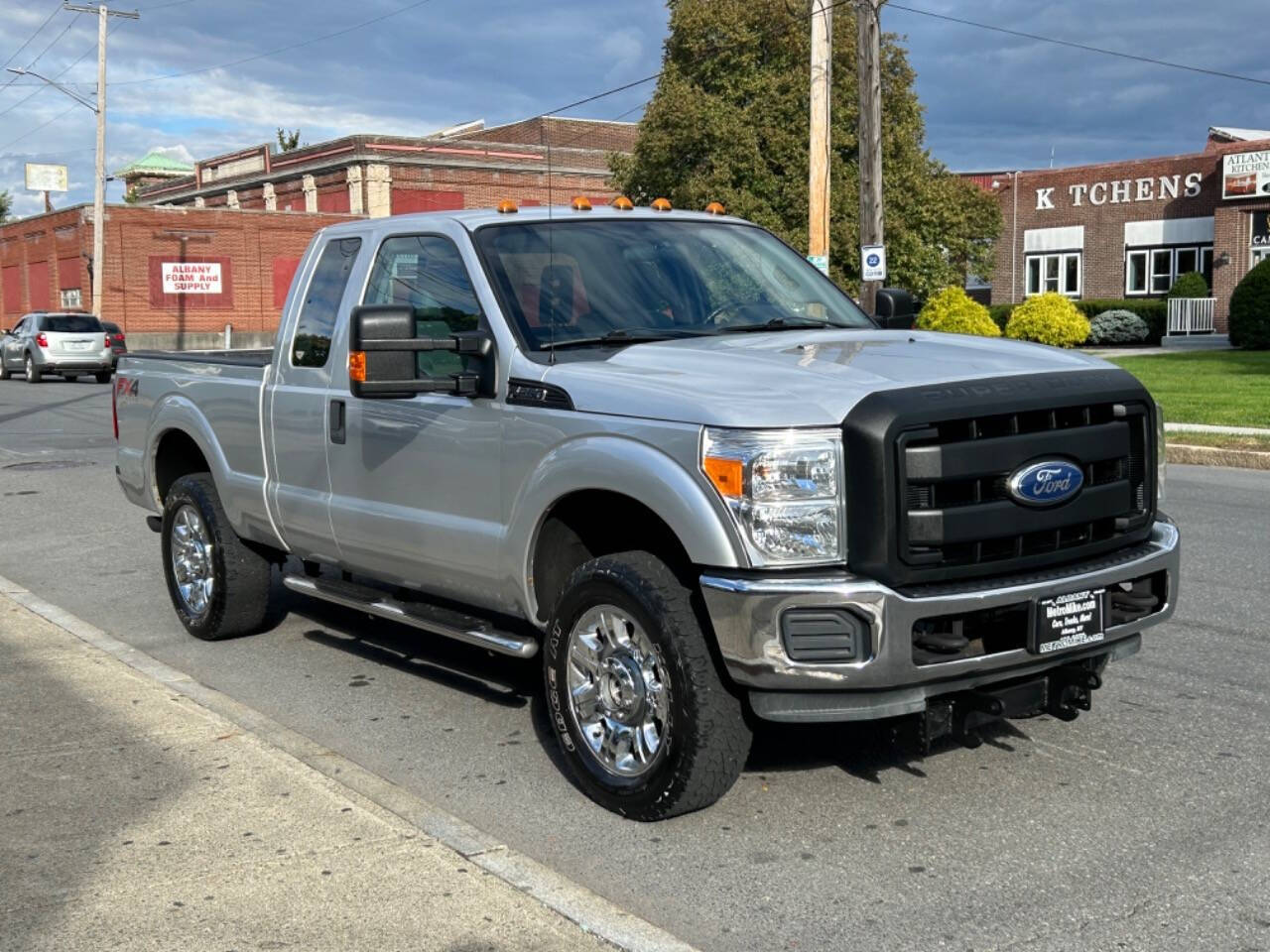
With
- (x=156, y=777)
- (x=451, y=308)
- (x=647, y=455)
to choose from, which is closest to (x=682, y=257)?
(x=451, y=308)

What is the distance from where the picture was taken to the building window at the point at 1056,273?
48625 millimetres

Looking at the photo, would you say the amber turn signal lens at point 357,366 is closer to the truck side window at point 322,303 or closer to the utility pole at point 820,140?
the truck side window at point 322,303

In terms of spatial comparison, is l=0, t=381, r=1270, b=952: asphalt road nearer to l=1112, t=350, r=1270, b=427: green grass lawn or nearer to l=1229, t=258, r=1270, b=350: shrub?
l=1112, t=350, r=1270, b=427: green grass lawn

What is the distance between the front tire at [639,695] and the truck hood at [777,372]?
1.83ft

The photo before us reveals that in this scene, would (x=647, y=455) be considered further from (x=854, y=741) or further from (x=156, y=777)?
(x=156, y=777)

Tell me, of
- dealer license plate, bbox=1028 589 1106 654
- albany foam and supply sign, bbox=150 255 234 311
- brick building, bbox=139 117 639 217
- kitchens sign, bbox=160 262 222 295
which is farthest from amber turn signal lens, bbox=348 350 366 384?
kitchens sign, bbox=160 262 222 295

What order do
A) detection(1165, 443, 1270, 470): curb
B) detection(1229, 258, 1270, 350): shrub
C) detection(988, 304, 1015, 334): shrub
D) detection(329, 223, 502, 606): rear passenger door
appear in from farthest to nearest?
detection(988, 304, 1015, 334): shrub
detection(1229, 258, 1270, 350): shrub
detection(1165, 443, 1270, 470): curb
detection(329, 223, 502, 606): rear passenger door

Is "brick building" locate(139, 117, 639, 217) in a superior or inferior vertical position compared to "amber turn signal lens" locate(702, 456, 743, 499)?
superior

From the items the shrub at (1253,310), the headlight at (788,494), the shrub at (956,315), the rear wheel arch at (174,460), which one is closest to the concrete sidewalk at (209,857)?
the headlight at (788,494)

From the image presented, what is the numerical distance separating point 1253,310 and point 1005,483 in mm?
31085

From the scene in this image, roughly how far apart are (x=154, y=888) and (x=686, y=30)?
34.7 metres

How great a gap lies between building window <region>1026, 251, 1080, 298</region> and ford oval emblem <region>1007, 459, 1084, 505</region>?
46.2 meters

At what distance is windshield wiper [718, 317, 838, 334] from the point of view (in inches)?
225

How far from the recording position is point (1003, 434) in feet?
14.6
